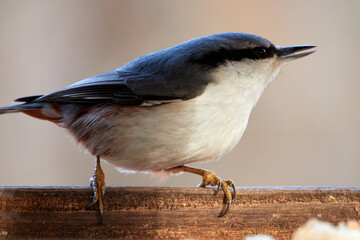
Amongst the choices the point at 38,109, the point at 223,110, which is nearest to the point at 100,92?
the point at 38,109

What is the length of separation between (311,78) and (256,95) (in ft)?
4.19

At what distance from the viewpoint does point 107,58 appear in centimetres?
226

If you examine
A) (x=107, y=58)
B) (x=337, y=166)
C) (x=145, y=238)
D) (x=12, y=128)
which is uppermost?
(x=107, y=58)

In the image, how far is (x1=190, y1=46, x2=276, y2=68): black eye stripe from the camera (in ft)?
4.11

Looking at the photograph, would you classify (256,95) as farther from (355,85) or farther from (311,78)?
(355,85)

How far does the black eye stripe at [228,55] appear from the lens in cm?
125

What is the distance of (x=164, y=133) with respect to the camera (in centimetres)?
112

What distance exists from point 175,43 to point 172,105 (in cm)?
115

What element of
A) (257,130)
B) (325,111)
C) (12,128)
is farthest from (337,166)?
(12,128)

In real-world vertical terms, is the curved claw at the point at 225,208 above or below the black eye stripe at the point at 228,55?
below

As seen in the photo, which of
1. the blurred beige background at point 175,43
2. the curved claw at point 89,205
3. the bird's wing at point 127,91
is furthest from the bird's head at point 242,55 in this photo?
the blurred beige background at point 175,43

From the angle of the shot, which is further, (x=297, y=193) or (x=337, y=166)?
(x=337, y=166)

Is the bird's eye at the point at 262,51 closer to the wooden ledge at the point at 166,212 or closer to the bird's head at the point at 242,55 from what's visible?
the bird's head at the point at 242,55

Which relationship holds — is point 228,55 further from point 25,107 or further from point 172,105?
point 25,107
